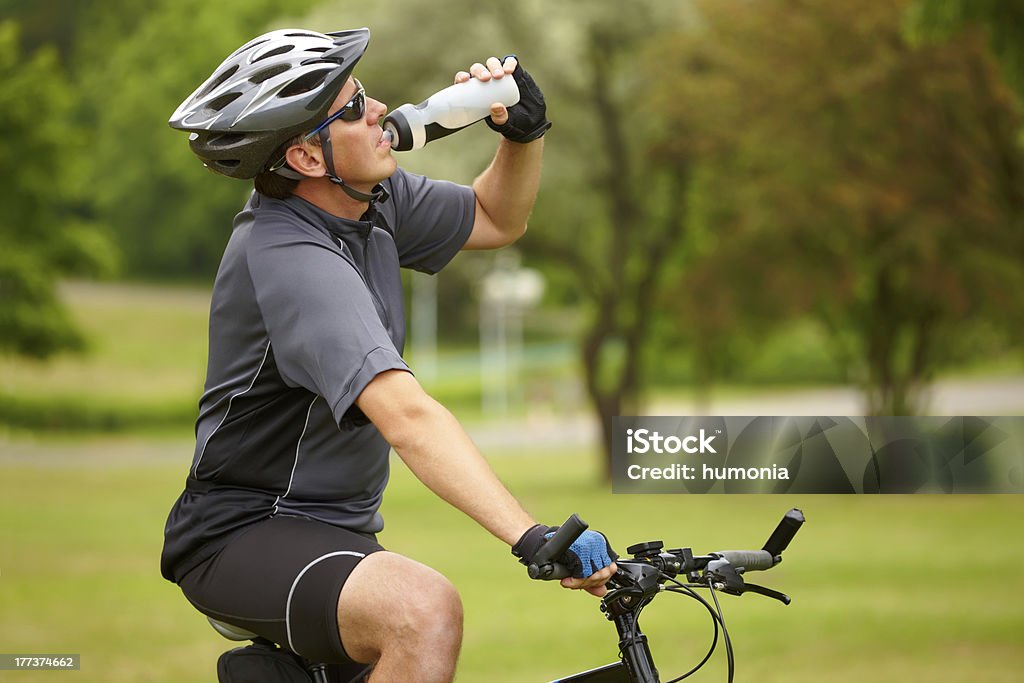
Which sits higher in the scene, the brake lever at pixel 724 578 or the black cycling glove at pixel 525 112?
the black cycling glove at pixel 525 112

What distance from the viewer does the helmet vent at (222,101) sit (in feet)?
9.02

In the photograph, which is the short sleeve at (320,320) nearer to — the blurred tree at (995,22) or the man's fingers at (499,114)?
the man's fingers at (499,114)

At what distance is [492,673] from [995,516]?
537 inches

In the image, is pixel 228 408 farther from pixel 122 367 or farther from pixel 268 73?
pixel 122 367

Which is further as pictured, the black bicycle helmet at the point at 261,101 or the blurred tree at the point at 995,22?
the blurred tree at the point at 995,22

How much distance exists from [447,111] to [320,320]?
0.77 meters

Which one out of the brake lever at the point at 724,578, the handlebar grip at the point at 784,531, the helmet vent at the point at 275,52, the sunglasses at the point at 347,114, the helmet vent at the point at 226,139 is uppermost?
the helmet vent at the point at 275,52

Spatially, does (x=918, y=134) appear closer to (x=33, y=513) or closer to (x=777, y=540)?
(x=33, y=513)

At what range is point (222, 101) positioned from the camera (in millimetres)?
2758

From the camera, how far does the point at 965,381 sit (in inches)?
1216

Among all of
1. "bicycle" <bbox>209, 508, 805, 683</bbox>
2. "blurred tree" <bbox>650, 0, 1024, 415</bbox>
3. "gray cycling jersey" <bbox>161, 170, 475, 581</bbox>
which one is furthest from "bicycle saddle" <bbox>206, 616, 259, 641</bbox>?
"blurred tree" <bbox>650, 0, 1024, 415</bbox>

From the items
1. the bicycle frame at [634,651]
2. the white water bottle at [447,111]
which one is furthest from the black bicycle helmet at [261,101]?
the bicycle frame at [634,651]

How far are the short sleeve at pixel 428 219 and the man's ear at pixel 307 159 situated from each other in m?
0.40

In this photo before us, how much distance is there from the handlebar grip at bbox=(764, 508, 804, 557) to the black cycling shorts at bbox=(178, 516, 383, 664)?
79cm
